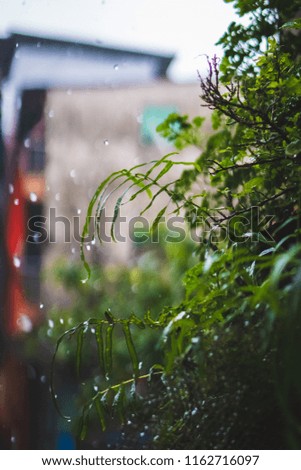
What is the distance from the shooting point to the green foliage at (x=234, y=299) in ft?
2.22

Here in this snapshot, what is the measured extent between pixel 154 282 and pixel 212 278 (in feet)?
4.28

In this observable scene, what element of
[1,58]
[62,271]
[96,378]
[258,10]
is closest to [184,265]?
[62,271]

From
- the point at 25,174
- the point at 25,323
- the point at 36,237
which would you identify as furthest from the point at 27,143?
the point at 25,323

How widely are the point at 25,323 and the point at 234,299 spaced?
3.53ft

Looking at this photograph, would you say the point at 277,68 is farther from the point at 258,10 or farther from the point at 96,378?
the point at 96,378

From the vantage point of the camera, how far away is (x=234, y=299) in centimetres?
60

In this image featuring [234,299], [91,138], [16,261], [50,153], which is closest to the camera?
[234,299]

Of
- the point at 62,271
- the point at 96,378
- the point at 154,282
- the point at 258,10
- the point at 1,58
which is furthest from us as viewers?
the point at 154,282

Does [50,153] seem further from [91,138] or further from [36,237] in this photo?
[36,237]

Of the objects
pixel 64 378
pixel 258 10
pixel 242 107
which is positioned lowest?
pixel 64 378

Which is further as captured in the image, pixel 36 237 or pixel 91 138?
pixel 91 138

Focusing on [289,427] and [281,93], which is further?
[281,93]

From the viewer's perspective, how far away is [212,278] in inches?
28.3

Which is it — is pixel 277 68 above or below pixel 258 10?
below
